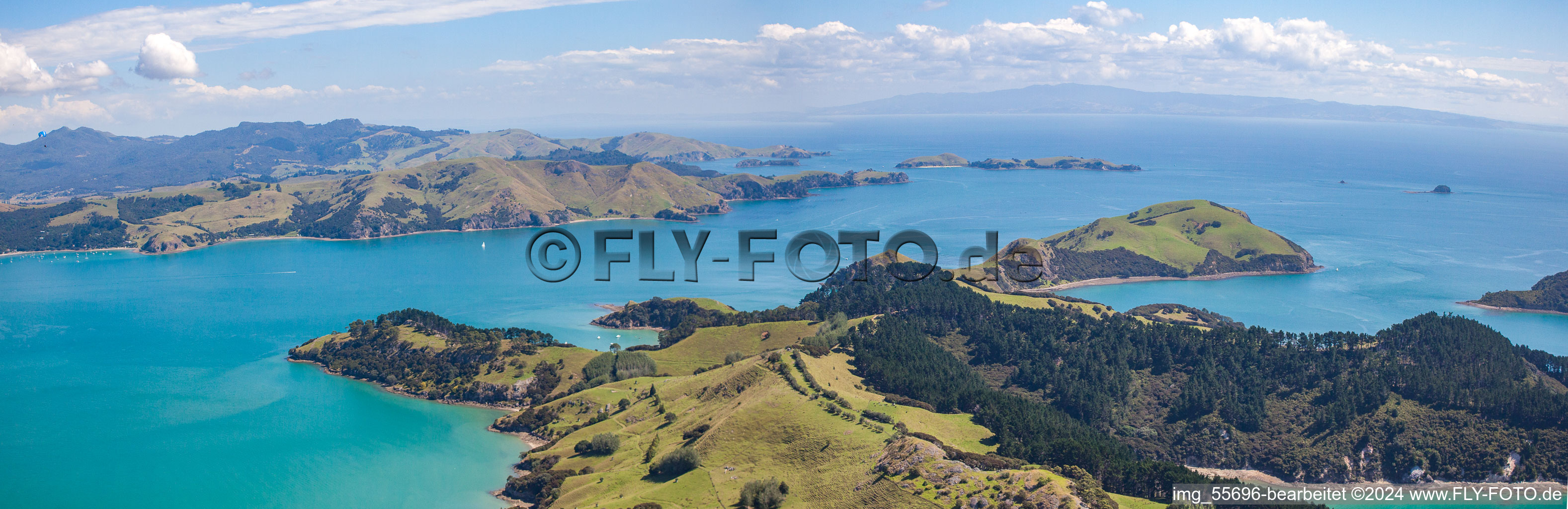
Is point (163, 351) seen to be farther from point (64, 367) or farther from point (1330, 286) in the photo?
point (1330, 286)

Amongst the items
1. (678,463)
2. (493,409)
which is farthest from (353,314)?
(678,463)

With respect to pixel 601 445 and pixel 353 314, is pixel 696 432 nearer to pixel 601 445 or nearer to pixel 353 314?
pixel 601 445

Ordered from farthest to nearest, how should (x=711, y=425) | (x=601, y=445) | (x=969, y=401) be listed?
(x=969, y=401)
(x=601, y=445)
(x=711, y=425)

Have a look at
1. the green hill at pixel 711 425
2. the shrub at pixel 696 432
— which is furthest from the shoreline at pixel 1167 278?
the shrub at pixel 696 432

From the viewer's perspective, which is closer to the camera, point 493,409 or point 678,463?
point 678,463

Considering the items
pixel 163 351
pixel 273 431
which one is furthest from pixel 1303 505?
pixel 163 351

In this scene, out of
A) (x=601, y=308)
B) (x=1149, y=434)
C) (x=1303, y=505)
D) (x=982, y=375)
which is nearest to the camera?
(x=1303, y=505)
